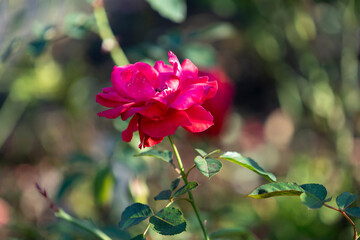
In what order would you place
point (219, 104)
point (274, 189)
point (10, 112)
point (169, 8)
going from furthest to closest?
point (10, 112) < point (219, 104) < point (169, 8) < point (274, 189)

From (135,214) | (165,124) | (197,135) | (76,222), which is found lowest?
(197,135)

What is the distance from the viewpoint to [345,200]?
1.81 feet

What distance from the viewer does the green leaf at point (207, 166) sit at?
51 cm

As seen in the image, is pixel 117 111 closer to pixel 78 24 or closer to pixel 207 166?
pixel 207 166

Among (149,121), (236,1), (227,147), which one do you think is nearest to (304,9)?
(236,1)

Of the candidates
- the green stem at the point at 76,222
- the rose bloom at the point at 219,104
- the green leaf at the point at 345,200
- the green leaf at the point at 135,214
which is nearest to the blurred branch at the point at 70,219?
the green stem at the point at 76,222

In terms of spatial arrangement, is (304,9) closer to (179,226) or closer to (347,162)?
(347,162)

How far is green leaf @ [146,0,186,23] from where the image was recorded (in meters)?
0.96

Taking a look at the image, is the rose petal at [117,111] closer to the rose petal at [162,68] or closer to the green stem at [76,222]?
the rose petal at [162,68]

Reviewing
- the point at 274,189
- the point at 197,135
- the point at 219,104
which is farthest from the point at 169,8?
the point at 274,189

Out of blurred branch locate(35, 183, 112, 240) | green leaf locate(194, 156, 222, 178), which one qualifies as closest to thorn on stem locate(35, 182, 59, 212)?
blurred branch locate(35, 183, 112, 240)

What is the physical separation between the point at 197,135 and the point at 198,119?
2.48ft

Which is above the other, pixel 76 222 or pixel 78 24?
pixel 78 24

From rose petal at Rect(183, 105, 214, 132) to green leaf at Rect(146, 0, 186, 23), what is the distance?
0.44 meters
